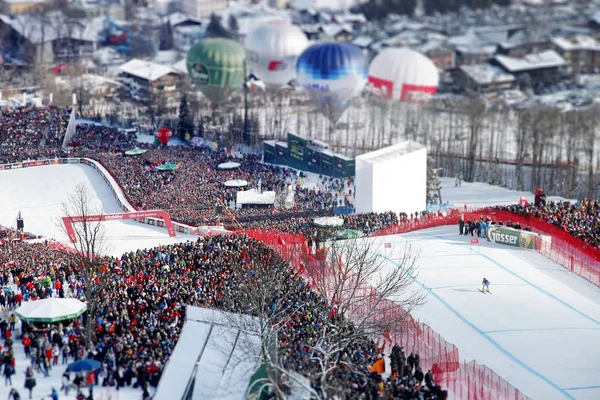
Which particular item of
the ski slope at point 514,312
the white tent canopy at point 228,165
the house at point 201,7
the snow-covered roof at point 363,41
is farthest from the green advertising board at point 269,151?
the house at point 201,7

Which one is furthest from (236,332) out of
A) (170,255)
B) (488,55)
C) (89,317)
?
(488,55)

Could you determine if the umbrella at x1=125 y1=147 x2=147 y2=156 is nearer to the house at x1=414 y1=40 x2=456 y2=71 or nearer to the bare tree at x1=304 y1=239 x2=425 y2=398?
the bare tree at x1=304 y1=239 x2=425 y2=398

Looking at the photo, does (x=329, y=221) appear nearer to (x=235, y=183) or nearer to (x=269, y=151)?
(x=235, y=183)

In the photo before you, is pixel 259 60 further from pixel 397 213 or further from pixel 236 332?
pixel 236 332

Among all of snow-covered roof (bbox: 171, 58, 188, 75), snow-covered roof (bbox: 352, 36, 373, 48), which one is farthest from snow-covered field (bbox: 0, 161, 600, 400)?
snow-covered roof (bbox: 352, 36, 373, 48)

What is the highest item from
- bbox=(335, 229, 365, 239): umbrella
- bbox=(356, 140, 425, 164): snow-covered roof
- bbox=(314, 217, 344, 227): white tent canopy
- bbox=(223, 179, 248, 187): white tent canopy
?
bbox=(356, 140, 425, 164): snow-covered roof

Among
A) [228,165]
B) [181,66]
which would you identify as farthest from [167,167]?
[181,66]
